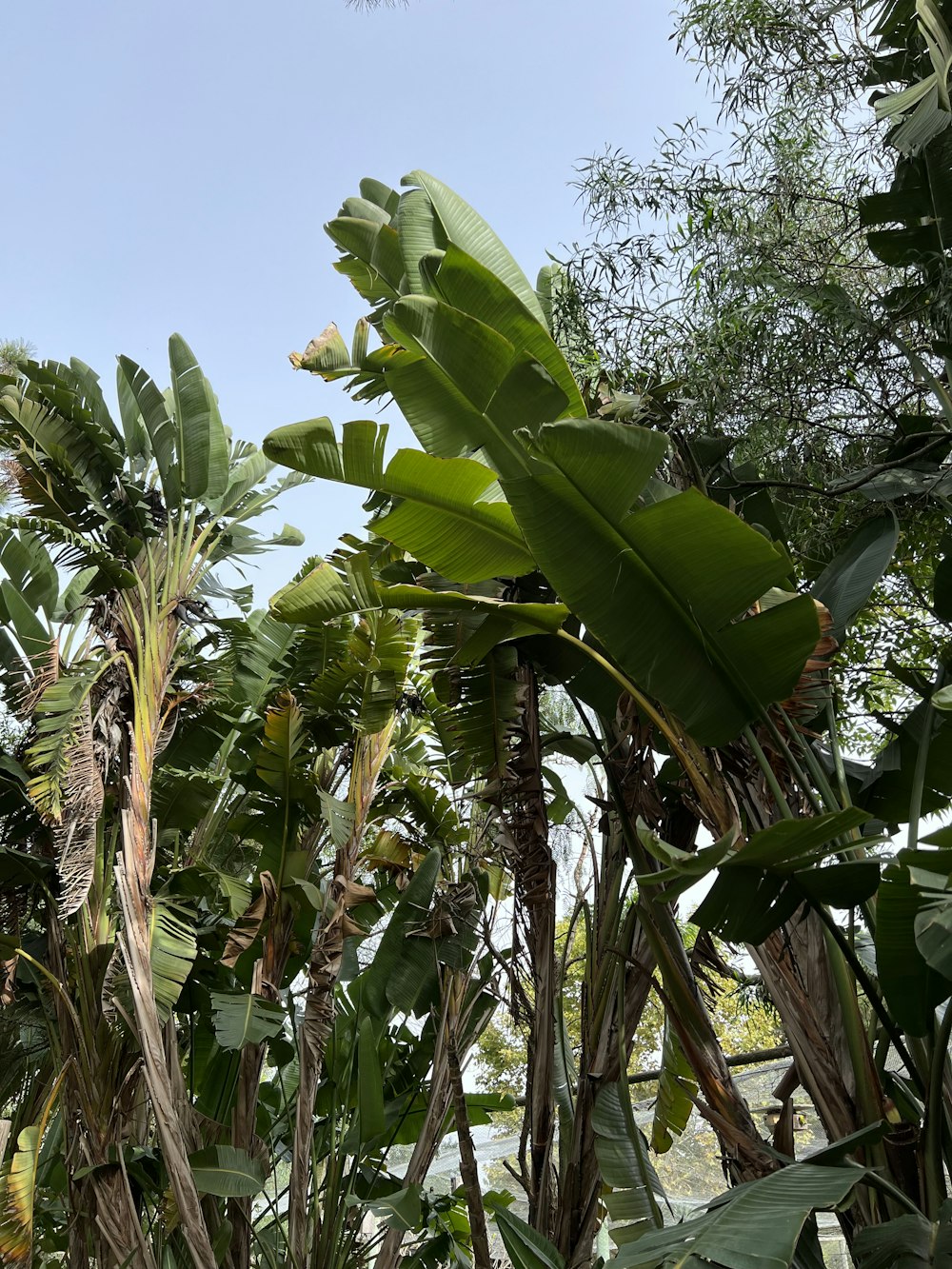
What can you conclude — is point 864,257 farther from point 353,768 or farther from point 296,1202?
point 296,1202

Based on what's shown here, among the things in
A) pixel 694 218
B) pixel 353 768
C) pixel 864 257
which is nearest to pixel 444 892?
pixel 353 768

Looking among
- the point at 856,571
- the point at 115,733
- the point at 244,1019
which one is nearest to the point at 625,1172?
the point at 244,1019

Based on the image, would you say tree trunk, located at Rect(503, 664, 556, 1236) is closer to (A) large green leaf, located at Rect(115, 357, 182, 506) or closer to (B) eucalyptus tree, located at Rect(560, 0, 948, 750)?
(B) eucalyptus tree, located at Rect(560, 0, 948, 750)

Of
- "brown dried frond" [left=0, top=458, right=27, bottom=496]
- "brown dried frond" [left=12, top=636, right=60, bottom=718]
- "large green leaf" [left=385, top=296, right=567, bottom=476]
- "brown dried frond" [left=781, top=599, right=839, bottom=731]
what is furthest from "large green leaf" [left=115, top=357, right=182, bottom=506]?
"brown dried frond" [left=781, top=599, right=839, bottom=731]

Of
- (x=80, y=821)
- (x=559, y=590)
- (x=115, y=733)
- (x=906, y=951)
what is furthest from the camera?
(x=115, y=733)

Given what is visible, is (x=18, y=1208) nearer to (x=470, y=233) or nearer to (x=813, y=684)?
(x=813, y=684)

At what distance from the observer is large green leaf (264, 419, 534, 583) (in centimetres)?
270

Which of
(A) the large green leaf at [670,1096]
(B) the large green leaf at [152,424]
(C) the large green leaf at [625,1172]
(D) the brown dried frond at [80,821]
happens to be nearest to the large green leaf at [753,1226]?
(C) the large green leaf at [625,1172]

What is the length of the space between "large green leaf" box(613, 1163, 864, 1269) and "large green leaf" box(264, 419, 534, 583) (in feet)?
5.71

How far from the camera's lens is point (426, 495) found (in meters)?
2.73

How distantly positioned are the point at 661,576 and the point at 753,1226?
57.2 inches

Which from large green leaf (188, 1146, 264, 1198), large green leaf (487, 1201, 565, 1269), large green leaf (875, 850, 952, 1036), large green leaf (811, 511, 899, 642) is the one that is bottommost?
large green leaf (487, 1201, 565, 1269)

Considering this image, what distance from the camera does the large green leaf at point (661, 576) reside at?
2.29 meters

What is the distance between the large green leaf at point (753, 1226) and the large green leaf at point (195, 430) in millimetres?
4677
